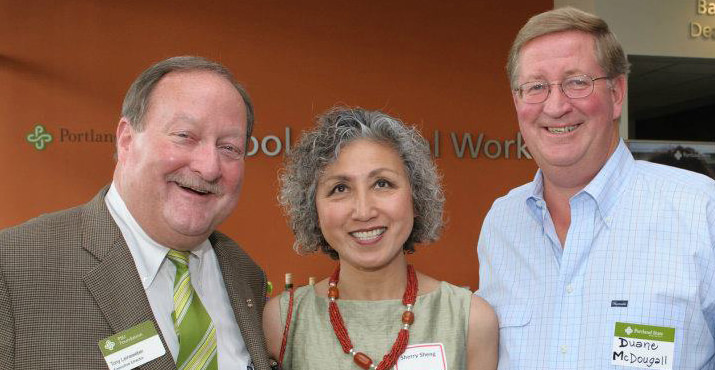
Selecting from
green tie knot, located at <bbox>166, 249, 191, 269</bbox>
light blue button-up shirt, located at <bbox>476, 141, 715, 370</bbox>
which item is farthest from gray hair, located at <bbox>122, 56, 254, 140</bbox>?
light blue button-up shirt, located at <bbox>476, 141, 715, 370</bbox>

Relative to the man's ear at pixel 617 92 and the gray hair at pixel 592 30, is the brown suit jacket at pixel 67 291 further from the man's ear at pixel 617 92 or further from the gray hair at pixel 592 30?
the man's ear at pixel 617 92

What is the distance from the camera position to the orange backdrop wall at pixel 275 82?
5.89m

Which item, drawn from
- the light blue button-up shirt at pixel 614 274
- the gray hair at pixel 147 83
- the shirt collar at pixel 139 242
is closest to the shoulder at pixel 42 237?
the shirt collar at pixel 139 242

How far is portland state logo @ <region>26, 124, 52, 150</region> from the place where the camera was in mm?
5871

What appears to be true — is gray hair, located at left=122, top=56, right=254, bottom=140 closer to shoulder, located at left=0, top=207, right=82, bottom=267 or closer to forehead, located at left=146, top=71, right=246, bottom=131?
forehead, located at left=146, top=71, right=246, bottom=131

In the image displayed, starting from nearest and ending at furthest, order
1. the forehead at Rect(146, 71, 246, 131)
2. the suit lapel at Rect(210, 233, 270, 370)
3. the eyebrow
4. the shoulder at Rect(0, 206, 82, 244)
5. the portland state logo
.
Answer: the shoulder at Rect(0, 206, 82, 244) → the forehead at Rect(146, 71, 246, 131) → the suit lapel at Rect(210, 233, 270, 370) → the eyebrow → the portland state logo

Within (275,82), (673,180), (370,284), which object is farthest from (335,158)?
(275,82)

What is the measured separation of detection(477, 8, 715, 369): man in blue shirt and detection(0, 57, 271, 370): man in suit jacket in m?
0.96

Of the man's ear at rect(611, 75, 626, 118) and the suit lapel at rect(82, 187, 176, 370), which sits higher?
the man's ear at rect(611, 75, 626, 118)

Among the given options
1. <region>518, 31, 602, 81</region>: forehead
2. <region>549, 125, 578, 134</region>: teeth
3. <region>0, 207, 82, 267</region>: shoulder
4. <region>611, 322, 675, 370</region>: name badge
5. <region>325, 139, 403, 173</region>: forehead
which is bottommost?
<region>611, 322, 675, 370</region>: name badge

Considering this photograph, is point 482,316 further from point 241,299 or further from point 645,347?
point 241,299

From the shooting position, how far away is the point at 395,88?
6.47 metres

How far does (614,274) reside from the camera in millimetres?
2014

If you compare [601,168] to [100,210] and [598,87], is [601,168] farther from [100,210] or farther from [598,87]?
[100,210]
